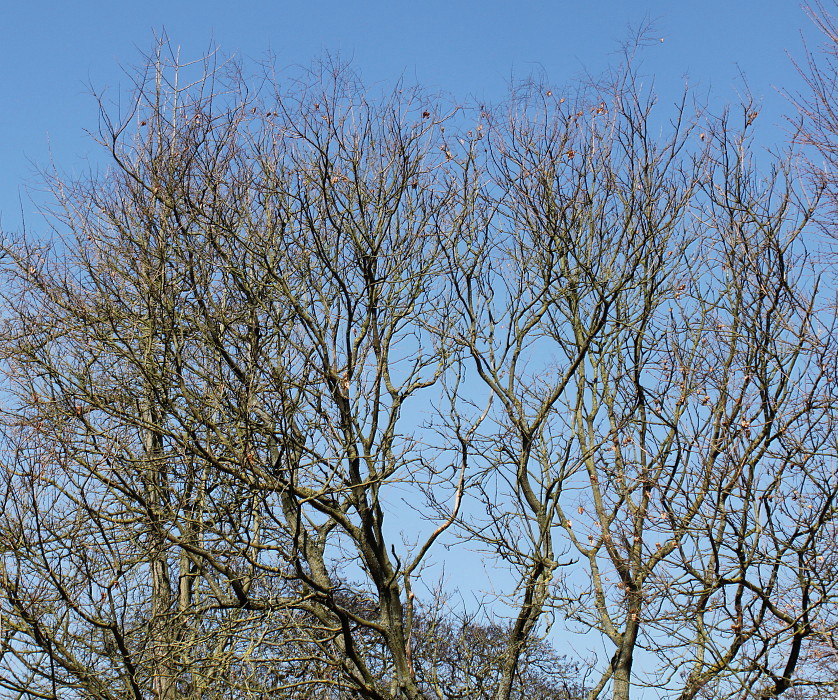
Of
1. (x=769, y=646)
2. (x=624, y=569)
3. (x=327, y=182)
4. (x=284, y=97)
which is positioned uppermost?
(x=284, y=97)

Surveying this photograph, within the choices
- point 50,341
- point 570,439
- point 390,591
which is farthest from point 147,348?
point 570,439

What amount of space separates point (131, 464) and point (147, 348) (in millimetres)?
1007

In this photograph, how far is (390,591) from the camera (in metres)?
7.85

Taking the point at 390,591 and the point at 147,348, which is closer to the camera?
the point at 147,348

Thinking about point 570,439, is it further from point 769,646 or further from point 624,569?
point 769,646

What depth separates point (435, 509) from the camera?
826cm

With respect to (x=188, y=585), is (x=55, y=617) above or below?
below

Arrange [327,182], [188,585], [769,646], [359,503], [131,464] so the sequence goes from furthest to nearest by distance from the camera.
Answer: [188,585], [327,182], [359,503], [131,464], [769,646]

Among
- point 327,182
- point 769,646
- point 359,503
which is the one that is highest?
point 327,182

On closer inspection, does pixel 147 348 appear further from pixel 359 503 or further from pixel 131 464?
pixel 359 503

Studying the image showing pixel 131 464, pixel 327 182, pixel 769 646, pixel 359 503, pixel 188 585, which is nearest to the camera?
pixel 769 646

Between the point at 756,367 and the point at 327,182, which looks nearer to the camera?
the point at 756,367

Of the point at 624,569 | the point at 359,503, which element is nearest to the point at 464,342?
the point at 359,503

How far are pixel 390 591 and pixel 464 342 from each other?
2648mm
